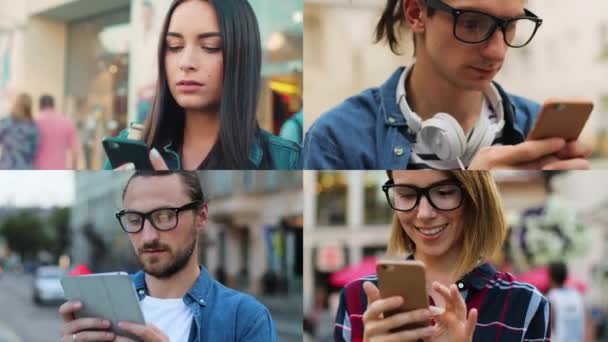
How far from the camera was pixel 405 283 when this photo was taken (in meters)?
2.06

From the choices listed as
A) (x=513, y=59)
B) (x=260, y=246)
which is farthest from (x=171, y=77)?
(x=513, y=59)

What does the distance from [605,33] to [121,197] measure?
1735 millimetres

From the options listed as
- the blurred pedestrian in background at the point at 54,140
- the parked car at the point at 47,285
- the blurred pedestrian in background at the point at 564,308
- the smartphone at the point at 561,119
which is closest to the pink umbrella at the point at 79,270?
the parked car at the point at 47,285

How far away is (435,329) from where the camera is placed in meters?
2.13

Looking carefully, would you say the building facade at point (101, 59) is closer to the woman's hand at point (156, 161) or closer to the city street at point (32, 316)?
the woman's hand at point (156, 161)

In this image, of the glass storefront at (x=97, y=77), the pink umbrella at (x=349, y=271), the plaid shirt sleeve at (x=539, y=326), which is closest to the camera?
the plaid shirt sleeve at (x=539, y=326)

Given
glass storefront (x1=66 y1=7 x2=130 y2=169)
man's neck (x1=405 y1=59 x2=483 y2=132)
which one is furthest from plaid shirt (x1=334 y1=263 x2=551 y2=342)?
glass storefront (x1=66 y1=7 x2=130 y2=169)

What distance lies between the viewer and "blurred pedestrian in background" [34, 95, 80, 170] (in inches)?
105

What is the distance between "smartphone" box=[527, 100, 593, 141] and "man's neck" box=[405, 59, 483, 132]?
0.70ft

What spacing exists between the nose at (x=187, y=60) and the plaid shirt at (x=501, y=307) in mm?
932

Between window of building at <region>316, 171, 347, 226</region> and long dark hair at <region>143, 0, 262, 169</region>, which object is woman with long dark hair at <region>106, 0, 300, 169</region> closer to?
long dark hair at <region>143, 0, 262, 169</region>

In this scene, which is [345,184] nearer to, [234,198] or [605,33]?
[234,198]

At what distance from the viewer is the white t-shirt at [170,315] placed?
250cm

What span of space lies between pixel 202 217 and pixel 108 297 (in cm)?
43
